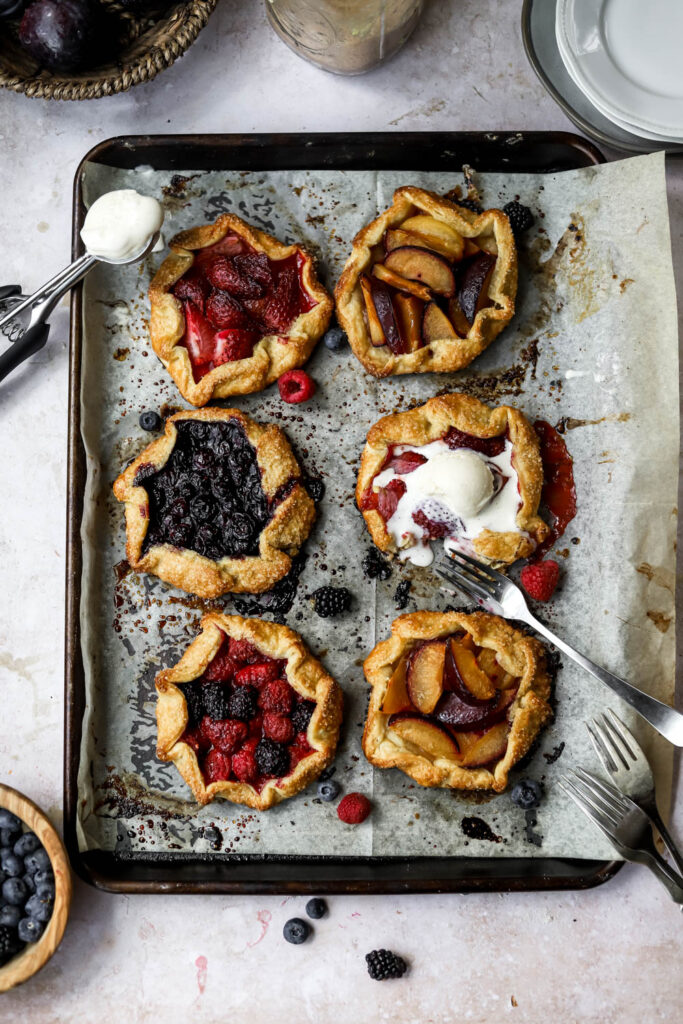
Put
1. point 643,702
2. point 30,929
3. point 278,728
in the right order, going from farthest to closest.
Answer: point 278,728 → point 30,929 → point 643,702

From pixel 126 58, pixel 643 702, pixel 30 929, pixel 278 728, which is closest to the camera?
pixel 643 702

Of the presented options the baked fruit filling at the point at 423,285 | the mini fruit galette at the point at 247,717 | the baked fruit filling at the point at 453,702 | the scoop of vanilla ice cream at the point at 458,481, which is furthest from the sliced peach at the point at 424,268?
the mini fruit galette at the point at 247,717

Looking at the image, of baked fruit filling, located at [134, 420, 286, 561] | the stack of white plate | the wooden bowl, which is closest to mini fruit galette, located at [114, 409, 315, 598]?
baked fruit filling, located at [134, 420, 286, 561]

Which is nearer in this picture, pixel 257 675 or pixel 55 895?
pixel 55 895

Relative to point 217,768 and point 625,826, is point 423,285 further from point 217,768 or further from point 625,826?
point 625,826

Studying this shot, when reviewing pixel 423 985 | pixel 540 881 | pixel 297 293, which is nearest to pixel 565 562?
pixel 540 881

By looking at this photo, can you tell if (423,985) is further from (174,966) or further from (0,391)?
(0,391)

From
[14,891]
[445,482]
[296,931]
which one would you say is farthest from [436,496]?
[14,891]
